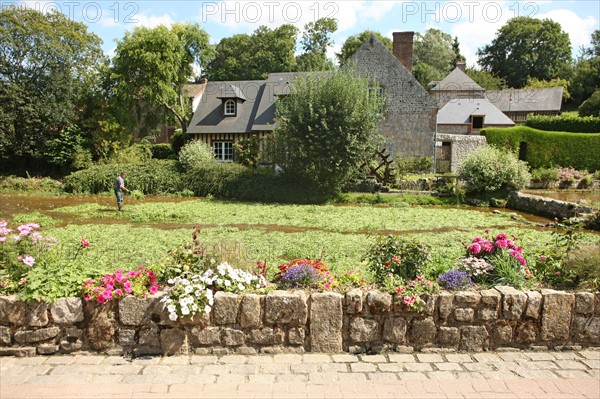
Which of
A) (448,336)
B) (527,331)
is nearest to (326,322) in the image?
(448,336)

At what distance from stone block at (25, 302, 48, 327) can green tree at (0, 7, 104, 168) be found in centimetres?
2648

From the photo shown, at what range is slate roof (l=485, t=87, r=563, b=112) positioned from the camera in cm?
4747

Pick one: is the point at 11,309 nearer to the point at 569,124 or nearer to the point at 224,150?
the point at 224,150

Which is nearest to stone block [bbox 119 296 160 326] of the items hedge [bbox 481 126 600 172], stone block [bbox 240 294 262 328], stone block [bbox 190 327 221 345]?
stone block [bbox 190 327 221 345]

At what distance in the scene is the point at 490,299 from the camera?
473 cm

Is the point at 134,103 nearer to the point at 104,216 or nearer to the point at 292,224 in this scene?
the point at 104,216

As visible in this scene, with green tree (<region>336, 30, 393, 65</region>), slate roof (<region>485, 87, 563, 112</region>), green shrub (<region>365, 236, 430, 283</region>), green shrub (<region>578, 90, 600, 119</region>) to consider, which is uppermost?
green tree (<region>336, 30, 393, 65</region>)

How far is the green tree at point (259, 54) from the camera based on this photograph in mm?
49281

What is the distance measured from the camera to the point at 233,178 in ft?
71.5

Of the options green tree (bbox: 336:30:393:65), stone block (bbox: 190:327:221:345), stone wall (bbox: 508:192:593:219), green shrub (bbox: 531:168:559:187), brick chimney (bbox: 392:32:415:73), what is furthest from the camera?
green tree (bbox: 336:30:393:65)

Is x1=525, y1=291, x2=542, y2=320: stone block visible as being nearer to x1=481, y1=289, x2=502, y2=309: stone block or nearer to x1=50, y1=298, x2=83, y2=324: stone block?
x1=481, y1=289, x2=502, y2=309: stone block

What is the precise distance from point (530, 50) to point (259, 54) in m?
39.5

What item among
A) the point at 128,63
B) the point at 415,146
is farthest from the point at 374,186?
the point at 128,63

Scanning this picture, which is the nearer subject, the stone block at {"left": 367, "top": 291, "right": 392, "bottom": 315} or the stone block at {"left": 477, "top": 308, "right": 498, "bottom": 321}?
the stone block at {"left": 367, "top": 291, "right": 392, "bottom": 315}
